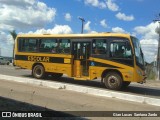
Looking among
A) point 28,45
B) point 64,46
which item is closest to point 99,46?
point 64,46

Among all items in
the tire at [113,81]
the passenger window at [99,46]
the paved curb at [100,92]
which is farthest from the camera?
the passenger window at [99,46]

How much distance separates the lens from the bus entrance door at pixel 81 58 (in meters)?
19.3

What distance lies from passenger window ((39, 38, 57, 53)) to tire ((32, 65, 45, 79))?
1070 millimetres

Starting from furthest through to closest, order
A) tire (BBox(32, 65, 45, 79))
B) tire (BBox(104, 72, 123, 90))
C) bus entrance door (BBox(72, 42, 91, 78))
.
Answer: tire (BBox(32, 65, 45, 79)), bus entrance door (BBox(72, 42, 91, 78)), tire (BBox(104, 72, 123, 90))

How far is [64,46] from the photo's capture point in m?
20.4

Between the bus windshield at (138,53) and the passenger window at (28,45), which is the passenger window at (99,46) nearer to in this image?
the bus windshield at (138,53)

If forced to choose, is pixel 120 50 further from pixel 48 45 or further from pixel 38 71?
pixel 38 71

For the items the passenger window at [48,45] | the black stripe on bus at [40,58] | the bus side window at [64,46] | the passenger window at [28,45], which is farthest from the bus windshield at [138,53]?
the passenger window at [28,45]

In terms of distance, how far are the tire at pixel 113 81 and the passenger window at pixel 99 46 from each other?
1.24 m

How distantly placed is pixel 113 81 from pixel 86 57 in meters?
2.11

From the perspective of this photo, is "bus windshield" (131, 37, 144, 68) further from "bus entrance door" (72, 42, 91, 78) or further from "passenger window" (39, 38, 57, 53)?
"passenger window" (39, 38, 57, 53)

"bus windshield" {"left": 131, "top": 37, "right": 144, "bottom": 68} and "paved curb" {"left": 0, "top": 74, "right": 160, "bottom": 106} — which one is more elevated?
"bus windshield" {"left": 131, "top": 37, "right": 144, "bottom": 68}

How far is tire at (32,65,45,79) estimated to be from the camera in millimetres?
21606

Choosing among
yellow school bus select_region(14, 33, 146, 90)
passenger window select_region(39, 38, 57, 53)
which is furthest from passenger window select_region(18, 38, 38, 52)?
passenger window select_region(39, 38, 57, 53)
